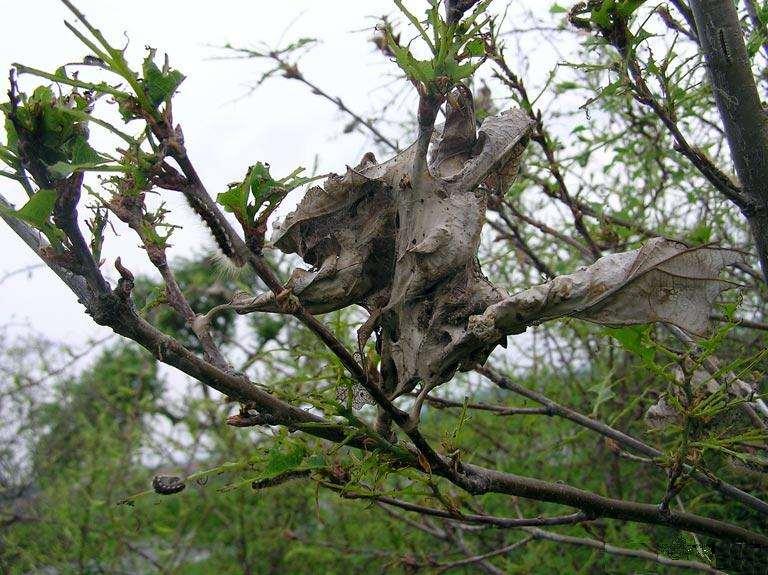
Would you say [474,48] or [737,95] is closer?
[474,48]

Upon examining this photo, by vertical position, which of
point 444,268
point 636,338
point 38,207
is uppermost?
point 38,207

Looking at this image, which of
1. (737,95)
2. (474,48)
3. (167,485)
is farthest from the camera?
(737,95)

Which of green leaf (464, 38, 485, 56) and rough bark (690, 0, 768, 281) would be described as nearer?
green leaf (464, 38, 485, 56)

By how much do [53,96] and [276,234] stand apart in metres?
0.44

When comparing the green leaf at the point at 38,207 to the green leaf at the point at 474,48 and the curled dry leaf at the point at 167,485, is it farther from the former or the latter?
the green leaf at the point at 474,48

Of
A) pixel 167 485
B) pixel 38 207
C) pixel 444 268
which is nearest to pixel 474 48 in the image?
pixel 444 268

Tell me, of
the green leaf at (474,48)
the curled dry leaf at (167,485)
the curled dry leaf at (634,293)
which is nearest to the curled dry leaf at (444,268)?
Result: the curled dry leaf at (634,293)

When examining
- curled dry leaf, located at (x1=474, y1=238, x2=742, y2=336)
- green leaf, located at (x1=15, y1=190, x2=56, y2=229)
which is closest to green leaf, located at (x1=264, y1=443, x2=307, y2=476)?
curled dry leaf, located at (x1=474, y1=238, x2=742, y2=336)

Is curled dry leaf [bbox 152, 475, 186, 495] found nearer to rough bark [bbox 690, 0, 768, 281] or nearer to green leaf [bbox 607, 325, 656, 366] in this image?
green leaf [bbox 607, 325, 656, 366]

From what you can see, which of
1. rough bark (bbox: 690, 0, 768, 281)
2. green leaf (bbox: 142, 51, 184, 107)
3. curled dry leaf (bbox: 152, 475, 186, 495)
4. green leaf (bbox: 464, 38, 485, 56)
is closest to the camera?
green leaf (bbox: 142, 51, 184, 107)

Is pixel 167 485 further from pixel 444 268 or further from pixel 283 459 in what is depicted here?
pixel 444 268

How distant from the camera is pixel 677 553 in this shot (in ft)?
5.21

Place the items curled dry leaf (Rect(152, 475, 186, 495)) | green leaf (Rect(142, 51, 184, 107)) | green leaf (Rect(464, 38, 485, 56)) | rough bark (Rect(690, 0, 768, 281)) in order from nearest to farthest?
green leaf (Rect(142, 51, 184, 107))
green leaf (Rect(464, 38, 485, 56))
curled dry leaf (Rect(152, 475, 186, 495))
rough bark (Rect(690, 0, 768, 281))

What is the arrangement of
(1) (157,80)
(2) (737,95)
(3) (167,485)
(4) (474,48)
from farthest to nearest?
1. (2) (737,95)
2. (3) (167,485)
3. (4) (474,48)
4. (1) (157,80)
